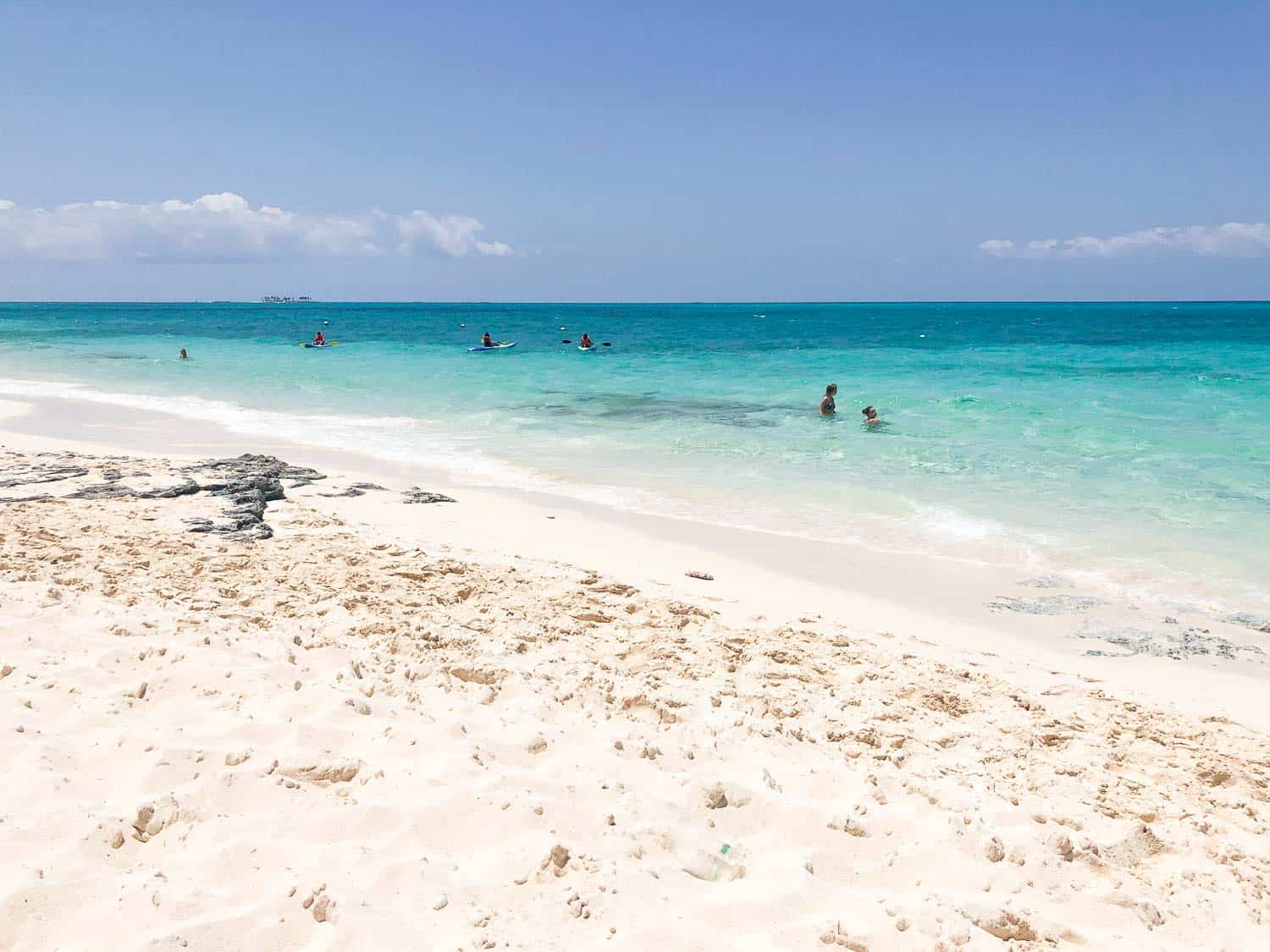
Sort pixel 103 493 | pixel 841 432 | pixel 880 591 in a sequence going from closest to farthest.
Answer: pixel 880 591 < pixel 103 493 < pixel 841 432

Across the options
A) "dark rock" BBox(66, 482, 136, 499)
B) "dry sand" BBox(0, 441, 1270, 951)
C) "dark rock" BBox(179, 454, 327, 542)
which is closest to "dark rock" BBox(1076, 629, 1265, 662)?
"dry sand" BBox(0, 441, 1270, 951)

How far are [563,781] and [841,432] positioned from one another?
13997 mm

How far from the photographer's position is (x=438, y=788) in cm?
328

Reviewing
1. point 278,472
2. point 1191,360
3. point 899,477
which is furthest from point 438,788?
point 1191,360

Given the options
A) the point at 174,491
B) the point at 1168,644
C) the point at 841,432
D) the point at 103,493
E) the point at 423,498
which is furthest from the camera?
the point at 841,432

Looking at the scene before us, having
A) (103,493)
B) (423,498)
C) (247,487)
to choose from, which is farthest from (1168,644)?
(103,493)

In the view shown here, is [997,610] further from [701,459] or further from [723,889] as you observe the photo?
[701,459]

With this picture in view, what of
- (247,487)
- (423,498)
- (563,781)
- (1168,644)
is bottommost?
(1168,644)

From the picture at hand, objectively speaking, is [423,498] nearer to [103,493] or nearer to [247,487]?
[247,487]

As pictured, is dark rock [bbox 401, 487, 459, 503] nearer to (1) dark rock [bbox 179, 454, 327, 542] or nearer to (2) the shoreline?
(2) the shoreline

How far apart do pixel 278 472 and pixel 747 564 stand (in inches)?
239

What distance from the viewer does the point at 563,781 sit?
136 inches

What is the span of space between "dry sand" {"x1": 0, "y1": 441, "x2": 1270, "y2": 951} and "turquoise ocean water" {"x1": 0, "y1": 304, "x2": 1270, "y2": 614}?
429cm

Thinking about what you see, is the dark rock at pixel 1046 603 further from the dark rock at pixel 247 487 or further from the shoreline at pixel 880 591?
the dark rock at pixel 247 487
